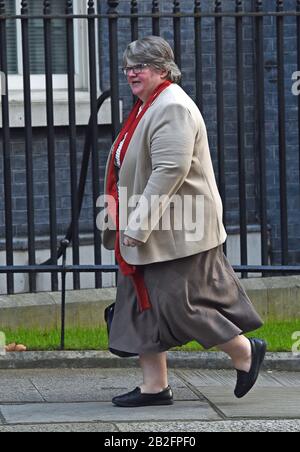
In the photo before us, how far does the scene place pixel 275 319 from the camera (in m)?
9.12

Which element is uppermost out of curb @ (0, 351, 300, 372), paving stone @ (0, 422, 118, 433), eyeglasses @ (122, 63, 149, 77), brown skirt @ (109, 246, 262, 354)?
eyeglasses @ (122, 63, 149, 77)

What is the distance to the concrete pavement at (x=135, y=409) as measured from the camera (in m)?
6.46

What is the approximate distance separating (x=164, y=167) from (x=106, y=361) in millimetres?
1896

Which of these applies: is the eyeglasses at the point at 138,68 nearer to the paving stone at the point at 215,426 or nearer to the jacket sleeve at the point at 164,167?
the jacket sleeve at the point at 164,167

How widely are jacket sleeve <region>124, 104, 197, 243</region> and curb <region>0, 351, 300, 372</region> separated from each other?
166 centimetres

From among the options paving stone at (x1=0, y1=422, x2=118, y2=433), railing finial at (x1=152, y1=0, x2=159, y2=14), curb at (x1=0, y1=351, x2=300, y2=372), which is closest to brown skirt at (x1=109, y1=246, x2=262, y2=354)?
paving stone at (x1=0, y1=422, x2=118, y2=433)

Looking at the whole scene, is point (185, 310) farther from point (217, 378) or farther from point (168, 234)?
point (217, 378)

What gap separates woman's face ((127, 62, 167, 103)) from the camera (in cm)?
659

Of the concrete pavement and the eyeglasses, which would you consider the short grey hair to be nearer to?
the eyeglasses

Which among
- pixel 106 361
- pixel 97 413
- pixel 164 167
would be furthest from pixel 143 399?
pixel 164 167

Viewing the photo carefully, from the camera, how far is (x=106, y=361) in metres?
7.94

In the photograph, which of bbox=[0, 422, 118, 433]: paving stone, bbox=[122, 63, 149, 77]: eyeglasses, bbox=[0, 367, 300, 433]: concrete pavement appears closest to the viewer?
bbox=[0, 422, 118, 433]: paving stone
